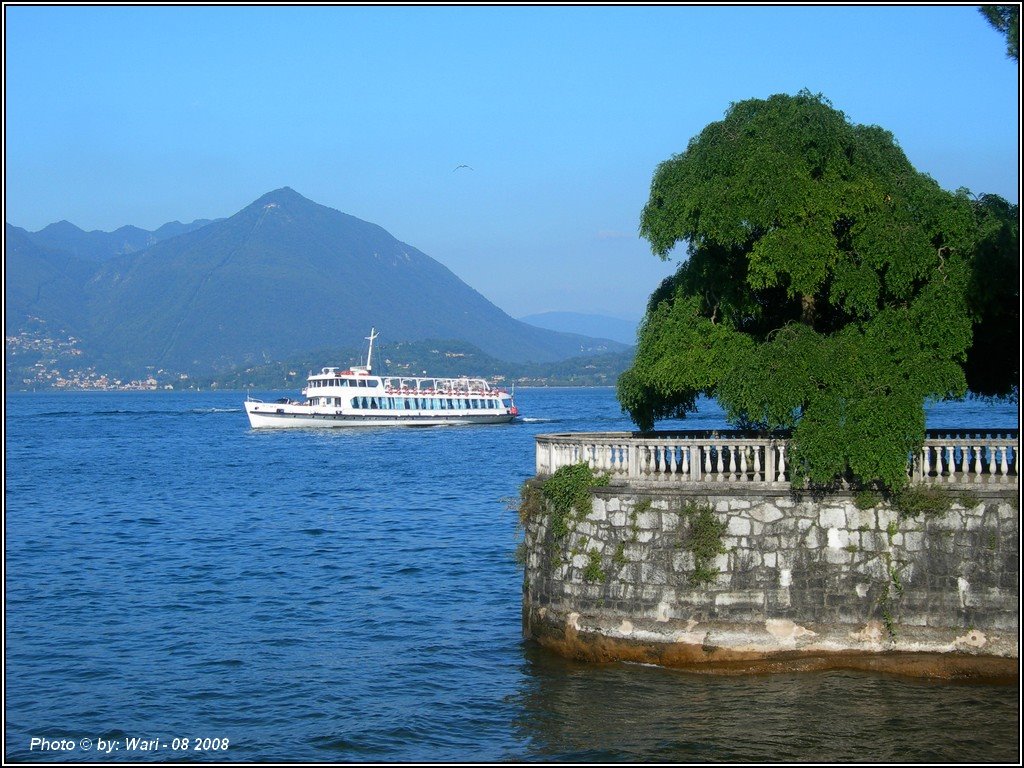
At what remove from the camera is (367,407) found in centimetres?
11131

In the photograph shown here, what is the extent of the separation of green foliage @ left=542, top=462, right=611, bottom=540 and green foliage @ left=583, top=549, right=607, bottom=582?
2.08 feet

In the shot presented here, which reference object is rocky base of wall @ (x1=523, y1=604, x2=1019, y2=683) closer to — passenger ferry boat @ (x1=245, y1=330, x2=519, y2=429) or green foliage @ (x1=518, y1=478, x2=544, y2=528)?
green foliage @ (x1=518, y1=478, x2=544, y2=528)

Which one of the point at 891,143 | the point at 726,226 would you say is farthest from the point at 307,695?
the point at 891,143

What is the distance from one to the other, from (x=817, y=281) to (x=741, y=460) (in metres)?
3.23

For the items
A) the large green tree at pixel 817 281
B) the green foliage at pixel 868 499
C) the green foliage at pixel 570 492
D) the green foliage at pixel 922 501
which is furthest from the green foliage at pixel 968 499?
the green foliage at pixel 570 492

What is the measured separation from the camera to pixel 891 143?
828 inches

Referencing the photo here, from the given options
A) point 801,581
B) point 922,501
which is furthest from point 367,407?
point 922,501

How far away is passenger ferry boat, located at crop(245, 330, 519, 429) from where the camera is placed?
108812mm

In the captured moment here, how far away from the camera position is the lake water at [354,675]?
16438 millimetres

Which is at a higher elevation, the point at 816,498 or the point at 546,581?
the point at 816,498

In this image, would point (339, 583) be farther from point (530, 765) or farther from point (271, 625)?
point (530, 765)

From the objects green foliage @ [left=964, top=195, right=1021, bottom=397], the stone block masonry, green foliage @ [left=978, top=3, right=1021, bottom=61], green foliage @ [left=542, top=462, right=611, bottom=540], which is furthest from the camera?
green foliage @ [left=542, top=462, right=611, bottom=540]

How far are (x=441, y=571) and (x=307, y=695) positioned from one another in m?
10.7

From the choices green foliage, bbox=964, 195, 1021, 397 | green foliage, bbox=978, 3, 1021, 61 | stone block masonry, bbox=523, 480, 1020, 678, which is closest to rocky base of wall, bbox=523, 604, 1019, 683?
stone block masonry, bbox=523, 480, 1020, 678
